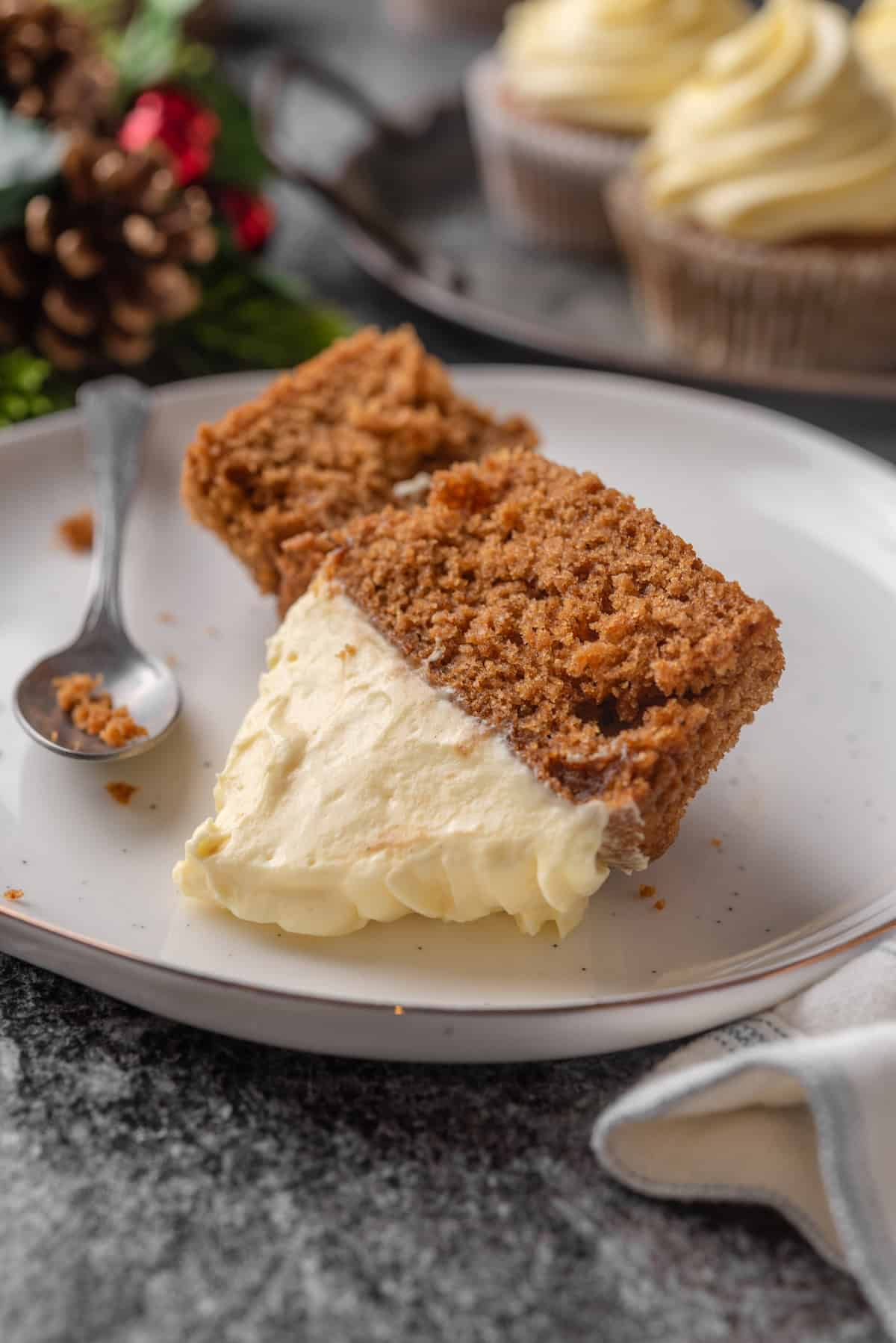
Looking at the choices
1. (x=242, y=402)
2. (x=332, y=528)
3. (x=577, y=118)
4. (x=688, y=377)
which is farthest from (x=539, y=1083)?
(x=577, y=118)

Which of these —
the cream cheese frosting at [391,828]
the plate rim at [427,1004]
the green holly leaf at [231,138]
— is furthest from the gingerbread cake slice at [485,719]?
the green holly leaf at [231,138]

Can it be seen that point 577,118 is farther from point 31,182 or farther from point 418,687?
point 418,687

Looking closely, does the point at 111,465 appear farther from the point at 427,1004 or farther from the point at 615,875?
the point at 427,1004

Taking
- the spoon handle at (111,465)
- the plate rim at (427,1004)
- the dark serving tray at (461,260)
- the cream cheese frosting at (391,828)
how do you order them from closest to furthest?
the plate rim at (427,1004), the cream cheese frosting at (391,828), the spoon handle at (111,465), the dark serving tray at (461,260)

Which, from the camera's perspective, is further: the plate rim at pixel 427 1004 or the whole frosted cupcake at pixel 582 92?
the whole frosted cupcake at pixel 582 92

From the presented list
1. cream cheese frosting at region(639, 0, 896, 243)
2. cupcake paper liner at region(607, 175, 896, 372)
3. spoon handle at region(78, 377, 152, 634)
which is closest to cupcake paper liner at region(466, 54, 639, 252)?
cupcake paper liner at region(607, 175, 896, 372)

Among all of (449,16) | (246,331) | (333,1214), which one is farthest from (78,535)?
(449,16)

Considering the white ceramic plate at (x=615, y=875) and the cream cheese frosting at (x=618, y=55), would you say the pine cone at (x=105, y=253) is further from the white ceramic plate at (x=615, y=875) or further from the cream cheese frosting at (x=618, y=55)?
the cream cheese frosting at (x=618, y=55)
